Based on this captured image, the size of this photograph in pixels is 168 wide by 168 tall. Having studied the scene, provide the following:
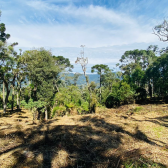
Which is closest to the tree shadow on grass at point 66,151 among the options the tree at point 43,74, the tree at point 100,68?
the tree at point 43,74

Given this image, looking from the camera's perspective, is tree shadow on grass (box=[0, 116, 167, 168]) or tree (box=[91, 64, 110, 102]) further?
tree (box=[91, 64, 110, 102])

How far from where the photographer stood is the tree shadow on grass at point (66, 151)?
235cm

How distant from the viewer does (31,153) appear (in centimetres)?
256

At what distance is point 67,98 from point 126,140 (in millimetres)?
10400

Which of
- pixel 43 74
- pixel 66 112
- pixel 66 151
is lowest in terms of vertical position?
pixel 66 112

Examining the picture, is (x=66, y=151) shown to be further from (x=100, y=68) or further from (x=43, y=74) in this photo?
(x=100, y=68)

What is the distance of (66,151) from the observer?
2.76 m

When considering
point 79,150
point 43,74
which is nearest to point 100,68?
point 43,74

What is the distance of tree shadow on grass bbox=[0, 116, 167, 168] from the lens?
2354 millimetres

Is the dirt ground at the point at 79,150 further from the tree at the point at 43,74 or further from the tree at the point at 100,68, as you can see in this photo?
the tree at the point at 100,68

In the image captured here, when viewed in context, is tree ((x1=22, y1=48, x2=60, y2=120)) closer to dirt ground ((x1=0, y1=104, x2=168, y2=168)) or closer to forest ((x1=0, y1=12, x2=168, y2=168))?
forest ((x1=0, y1=12, x2=168, y2=168))

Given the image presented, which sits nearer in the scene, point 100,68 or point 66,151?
point 66,151

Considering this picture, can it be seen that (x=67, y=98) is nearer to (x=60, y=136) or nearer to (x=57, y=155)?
(x=60, y=136)

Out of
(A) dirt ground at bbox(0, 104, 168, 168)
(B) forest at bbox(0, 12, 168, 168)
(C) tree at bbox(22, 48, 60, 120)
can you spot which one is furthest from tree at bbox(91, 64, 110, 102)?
(A) dirt ground at bbox(0, 104, 168, 168)
